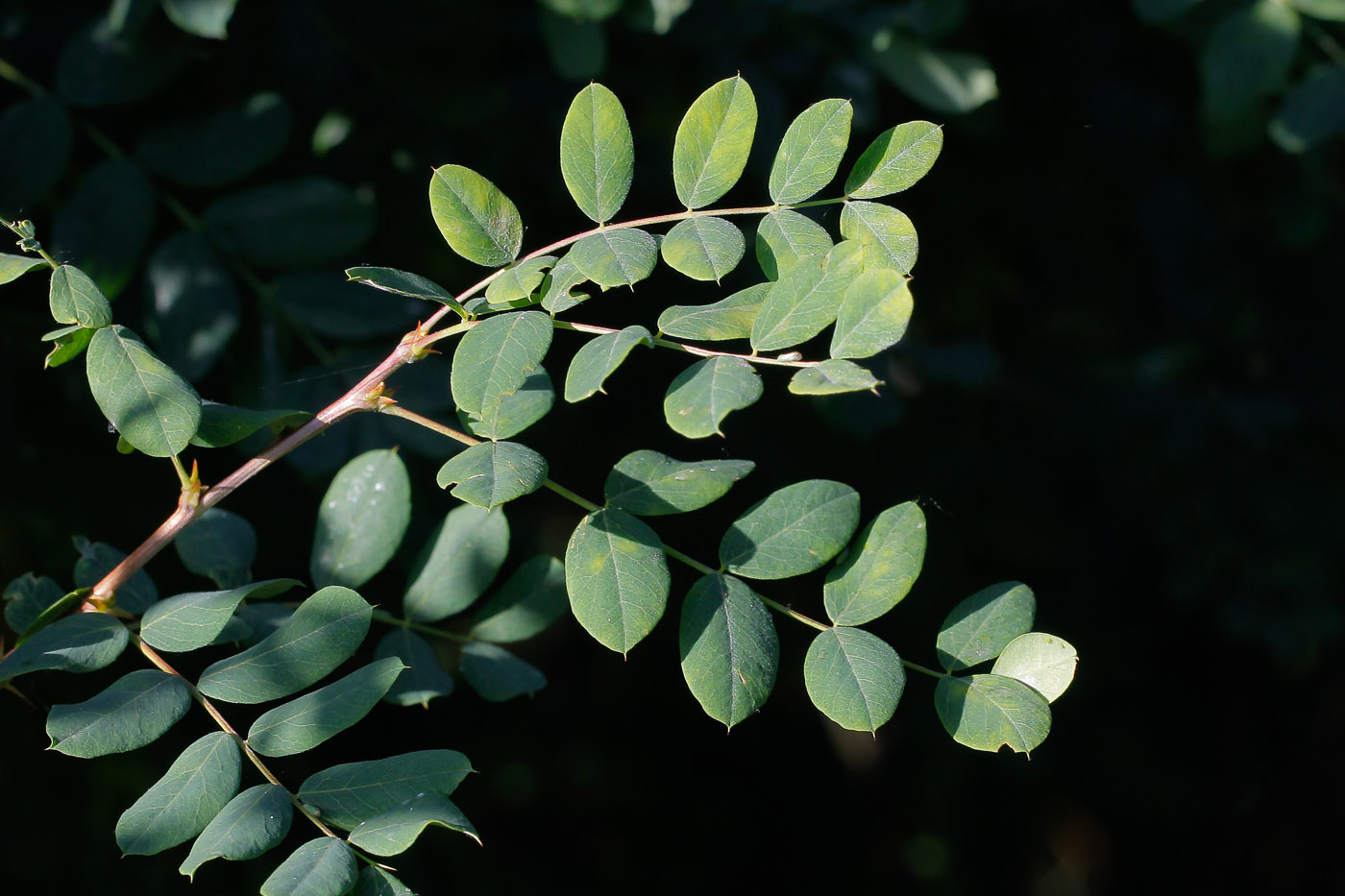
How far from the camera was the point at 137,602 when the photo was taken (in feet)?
2.68

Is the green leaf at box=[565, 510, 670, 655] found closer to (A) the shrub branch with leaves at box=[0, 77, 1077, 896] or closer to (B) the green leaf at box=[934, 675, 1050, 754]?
(A) the shrub branch with leaves at box=[0, 77, 1077, 896]

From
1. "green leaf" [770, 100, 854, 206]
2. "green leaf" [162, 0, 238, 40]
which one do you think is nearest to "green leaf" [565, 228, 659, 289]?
"green leaf" [770, 100, 854, 206]

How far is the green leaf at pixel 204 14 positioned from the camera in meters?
1.07

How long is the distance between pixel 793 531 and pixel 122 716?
428 mm

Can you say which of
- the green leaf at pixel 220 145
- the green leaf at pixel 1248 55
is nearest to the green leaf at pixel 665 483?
the green leaf at pixel 220 145

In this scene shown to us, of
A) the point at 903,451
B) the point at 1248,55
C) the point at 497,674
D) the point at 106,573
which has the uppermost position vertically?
the point at 1248,55

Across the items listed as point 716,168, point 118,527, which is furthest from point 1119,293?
point 118,527

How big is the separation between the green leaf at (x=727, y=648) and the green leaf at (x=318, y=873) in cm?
22

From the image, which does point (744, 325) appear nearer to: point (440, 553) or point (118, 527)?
point (440, 553)

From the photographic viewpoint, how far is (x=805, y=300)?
62 cm

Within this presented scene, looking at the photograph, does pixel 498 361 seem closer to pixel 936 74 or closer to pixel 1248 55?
pixel 936 74

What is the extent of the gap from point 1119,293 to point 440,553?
1.77 m

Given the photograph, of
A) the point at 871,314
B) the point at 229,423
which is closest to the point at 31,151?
the point at 229,423

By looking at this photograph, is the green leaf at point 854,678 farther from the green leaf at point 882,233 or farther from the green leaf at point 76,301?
the green leaf at point 76,301
